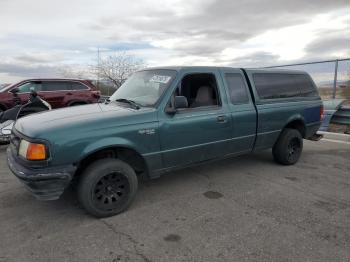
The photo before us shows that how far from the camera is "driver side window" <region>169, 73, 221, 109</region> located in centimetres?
452

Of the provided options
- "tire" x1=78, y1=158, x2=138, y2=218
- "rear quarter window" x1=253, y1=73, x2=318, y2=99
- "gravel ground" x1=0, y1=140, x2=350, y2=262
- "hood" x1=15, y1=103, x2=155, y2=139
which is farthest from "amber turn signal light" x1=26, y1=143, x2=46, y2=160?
"rear quarter window" x1=253, y1=73, x2=318, y2=99

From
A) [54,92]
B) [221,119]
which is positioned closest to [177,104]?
[221,119]

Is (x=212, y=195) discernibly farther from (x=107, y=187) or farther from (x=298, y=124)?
(x=298, y=124)

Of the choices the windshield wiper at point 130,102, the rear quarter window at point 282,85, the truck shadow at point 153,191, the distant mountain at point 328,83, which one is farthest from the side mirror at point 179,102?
the distant mountain at point 328,83

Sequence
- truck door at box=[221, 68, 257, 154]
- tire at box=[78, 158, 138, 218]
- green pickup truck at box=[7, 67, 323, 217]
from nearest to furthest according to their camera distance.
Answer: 1. green pickup truck at box=[7, 67, 323, 217]
2. tire at box=[78, 158, 138, 218]
3. truck door at box=[221, 68, 257, 154]

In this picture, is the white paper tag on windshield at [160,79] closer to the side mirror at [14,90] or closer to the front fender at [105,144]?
the front fender at [105,144]

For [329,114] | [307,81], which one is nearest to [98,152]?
[307,81]

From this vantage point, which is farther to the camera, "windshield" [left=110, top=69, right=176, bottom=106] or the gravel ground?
"windshield" [left=110, top=69, right=176, bottom=106]

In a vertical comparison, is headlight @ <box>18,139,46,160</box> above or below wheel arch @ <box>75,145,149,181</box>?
above

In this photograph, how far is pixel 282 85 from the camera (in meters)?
5.63

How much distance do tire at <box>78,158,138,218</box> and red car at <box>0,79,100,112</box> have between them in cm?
766

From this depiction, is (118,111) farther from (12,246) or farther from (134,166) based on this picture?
(12,246)

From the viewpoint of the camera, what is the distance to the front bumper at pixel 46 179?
320cm

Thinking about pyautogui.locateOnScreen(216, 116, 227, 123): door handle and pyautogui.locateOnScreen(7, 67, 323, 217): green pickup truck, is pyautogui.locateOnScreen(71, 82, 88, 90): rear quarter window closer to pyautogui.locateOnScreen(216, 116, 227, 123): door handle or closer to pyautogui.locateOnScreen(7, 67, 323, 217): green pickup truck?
pyautogui.locateOnScreen(7, 67, 323, 217): green pickup truck
